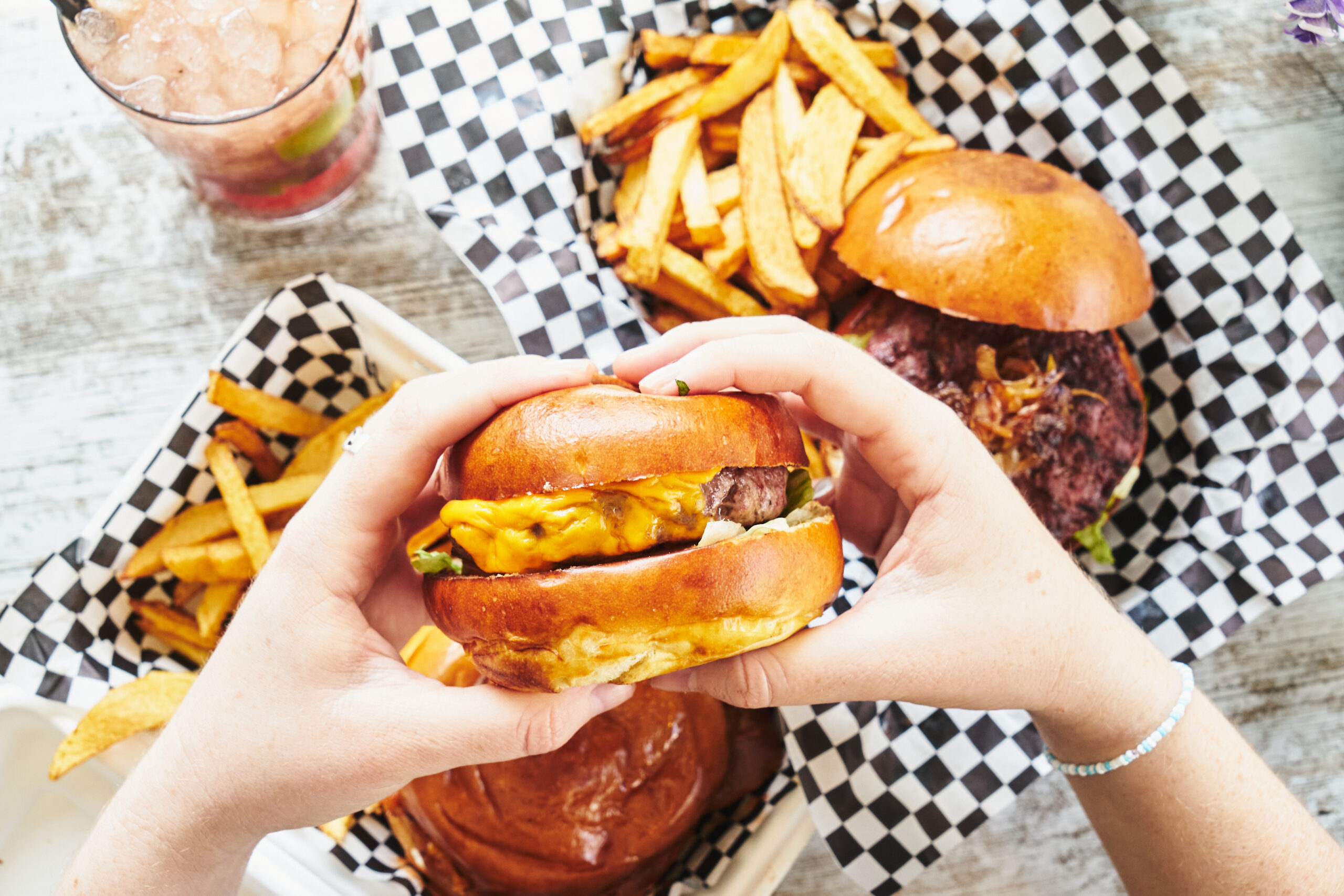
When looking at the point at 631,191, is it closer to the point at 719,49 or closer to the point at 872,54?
the point at 719,49

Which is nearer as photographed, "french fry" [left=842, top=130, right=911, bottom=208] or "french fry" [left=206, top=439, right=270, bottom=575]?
"french fry" [left=206, top=439, right=270, bottom=575]

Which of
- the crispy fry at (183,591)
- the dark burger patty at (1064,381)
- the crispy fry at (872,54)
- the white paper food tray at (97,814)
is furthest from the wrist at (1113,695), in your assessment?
the crispy fry at (183,591)

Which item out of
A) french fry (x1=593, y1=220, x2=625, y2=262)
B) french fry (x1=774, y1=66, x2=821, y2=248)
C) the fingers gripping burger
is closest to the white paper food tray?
french fry (x1=593, y1=220, x2=625, y2=262)

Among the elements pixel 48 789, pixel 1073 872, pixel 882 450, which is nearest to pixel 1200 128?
pixel 882 450

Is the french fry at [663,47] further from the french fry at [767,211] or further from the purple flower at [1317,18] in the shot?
the purple flower at [1317,18]

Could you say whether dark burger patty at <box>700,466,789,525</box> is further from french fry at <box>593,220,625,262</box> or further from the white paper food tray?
french fry at <box>593,220,625,262</box>

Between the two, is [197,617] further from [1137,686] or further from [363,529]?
[1137,686]
